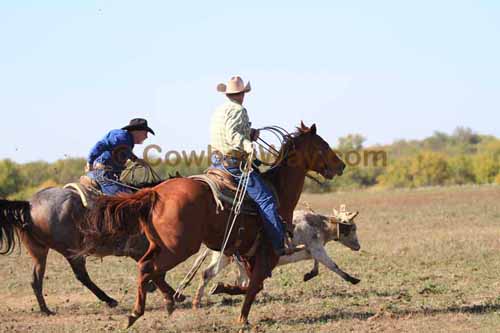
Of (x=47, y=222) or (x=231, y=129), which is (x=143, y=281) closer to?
(x=231, y=129)

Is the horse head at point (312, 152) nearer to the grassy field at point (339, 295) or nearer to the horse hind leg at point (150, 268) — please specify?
the grassy field at point (339, 295)

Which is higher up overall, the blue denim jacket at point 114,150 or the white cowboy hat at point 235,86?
the white cowboy hat at point 235,86

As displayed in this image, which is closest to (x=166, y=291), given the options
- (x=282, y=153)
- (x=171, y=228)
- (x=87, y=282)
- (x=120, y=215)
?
(x=171, y=228)

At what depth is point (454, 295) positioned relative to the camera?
11867 millimetres

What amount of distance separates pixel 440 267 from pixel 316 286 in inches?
111

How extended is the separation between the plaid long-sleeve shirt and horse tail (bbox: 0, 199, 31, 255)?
299cm

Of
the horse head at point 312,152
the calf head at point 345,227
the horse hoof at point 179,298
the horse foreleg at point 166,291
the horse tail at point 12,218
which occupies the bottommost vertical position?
the horse hoof at point 179,298

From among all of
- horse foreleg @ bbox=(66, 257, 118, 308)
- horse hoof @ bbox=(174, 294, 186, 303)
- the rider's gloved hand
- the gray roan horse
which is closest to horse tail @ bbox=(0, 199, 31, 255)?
the gray roan horse

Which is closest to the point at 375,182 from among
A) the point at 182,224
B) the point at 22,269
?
the point at 22,269

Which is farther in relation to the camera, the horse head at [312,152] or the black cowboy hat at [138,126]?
the black cowboy hat at [138,126]

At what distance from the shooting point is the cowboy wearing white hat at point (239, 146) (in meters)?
9.84

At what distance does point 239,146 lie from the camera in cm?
984

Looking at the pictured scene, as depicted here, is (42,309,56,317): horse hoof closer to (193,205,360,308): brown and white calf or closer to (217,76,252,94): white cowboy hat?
(193,205,360,308): brown and white calf

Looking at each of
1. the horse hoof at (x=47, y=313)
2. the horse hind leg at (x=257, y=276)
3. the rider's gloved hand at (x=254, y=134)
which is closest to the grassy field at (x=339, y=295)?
the horse hoof at (x=47, y=313)
